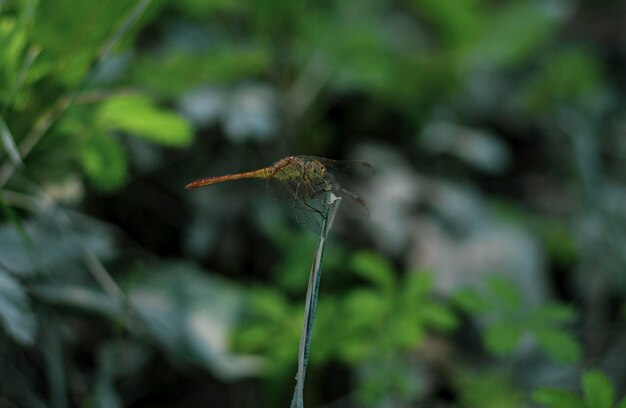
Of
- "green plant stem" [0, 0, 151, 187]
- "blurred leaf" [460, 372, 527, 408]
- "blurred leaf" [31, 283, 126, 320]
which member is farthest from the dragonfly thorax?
"blurred leaf" [460, 372, 527, 408]

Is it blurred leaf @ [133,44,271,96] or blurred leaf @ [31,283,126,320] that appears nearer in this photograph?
blurred leaf @ [31,283,126,320]

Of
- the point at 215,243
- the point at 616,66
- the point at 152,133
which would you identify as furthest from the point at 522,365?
the point at 616,66

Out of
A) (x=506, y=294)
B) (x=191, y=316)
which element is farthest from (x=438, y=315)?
(x=191, y=316)

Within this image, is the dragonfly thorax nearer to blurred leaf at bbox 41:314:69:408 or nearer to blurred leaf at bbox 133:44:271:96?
blurred leaf at bbox 41:314:69:408

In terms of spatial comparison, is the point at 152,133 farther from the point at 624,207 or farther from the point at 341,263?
the point at 624,207

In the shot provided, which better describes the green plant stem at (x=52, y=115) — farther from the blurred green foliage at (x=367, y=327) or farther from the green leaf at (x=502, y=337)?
the green leaf at (x=502, y=337)
